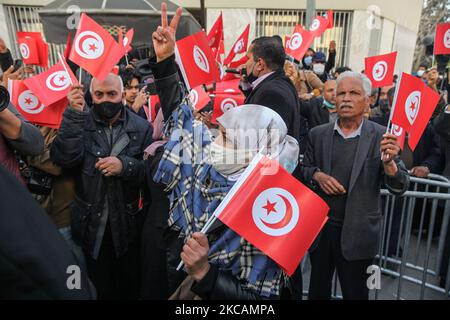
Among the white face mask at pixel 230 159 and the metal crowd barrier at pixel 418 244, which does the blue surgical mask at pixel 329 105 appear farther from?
the white face mask at pixel 230 159

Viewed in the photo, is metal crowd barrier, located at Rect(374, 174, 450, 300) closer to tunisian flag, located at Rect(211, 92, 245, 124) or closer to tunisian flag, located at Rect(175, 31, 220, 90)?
tunisian flag, located at Rect(211, 92, 245, 124)

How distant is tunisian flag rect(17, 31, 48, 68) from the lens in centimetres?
467

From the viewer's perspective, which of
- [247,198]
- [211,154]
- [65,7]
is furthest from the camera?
[65,7]


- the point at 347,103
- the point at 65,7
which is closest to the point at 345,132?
the point at 347,103

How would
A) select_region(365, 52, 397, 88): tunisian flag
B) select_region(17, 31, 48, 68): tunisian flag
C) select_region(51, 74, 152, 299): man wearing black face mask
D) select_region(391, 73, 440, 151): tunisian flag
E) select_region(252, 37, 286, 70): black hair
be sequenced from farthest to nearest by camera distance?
select_region(17, 31, 48, 68): tunisian flag, select_region(365, 52, 397, 88): tunisian flag, select_region(252, 37, 286, 70): black hair, select_region(51, 74, 152, 299): man wearing black face mask, select_region(391, 73, 440, 151): tunisian flag

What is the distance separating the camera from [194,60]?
269 cm

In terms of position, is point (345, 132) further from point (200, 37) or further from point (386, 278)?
point (386, 278)

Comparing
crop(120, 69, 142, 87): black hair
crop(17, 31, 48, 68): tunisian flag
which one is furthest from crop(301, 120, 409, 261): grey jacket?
crop(17, 31, 48, 68): tunisian flag

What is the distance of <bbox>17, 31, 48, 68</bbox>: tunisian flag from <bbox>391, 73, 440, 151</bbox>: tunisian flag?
15.0 feet

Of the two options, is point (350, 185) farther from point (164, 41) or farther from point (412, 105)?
point (164, 41)

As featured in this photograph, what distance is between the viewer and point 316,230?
4.63 feet

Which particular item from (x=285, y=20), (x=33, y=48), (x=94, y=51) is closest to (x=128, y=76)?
Result: (x=33, y=48)

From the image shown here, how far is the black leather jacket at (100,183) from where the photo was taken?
239cm
